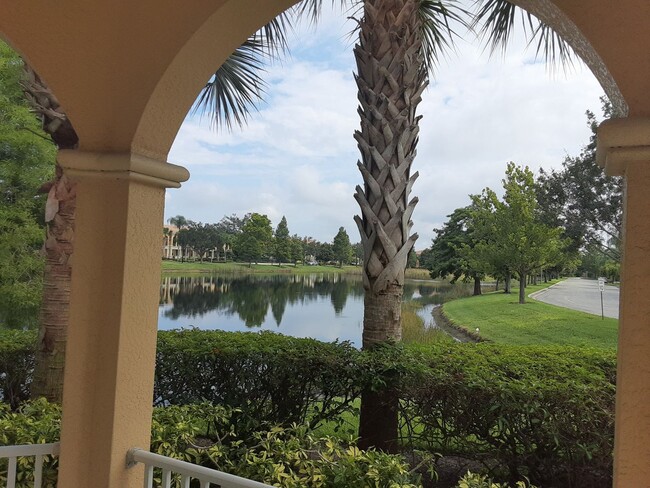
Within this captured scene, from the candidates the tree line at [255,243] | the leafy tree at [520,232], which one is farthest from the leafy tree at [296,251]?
the leafy tree at [520,232]

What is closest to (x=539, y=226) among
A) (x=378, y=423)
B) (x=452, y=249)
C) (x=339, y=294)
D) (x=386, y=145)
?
(x=339, y=294)

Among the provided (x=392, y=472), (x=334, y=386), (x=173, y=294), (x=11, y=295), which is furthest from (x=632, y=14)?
(x=173, y=294)

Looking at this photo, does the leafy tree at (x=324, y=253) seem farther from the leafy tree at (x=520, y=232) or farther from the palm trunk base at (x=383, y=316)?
the palm trunk base at (x=383, y=316)

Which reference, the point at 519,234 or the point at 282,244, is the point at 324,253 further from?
the point at 519,234

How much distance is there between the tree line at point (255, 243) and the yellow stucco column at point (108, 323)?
21368mm

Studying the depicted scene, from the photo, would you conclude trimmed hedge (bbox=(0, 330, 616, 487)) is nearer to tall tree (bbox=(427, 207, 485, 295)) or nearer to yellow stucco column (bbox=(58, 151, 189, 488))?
yellow stucco column (bbox=(58, 151, 189, 488))

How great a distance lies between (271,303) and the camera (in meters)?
17.3

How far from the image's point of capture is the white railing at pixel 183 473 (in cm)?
188

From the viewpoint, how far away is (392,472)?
2422mm

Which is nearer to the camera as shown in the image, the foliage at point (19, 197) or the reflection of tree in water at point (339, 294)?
the foliage at point (19, 197)

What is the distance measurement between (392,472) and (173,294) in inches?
614

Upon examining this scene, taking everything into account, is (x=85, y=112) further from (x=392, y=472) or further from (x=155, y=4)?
(x=392, y=472)

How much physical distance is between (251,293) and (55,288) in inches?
597

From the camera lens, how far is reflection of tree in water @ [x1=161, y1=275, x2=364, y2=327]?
15.2m
